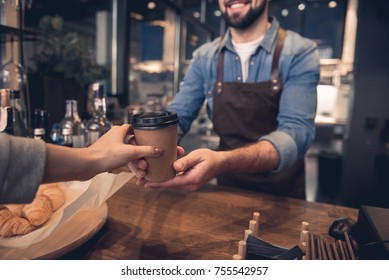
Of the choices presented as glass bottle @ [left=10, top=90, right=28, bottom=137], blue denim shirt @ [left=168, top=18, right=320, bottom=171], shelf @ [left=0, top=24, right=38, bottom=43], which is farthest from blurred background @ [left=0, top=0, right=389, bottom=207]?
blue denim shirt @ [left=168, top=18, right=320, bottom=171]

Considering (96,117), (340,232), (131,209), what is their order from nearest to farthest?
1. (340,232)
2. (131,209)
3. (96,117)

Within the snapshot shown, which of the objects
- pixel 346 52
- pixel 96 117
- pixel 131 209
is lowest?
pixel 131 209

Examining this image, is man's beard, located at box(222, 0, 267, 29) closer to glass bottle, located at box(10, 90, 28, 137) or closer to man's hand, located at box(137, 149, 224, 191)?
man's hand, located at box(137, 149, 224, 191)

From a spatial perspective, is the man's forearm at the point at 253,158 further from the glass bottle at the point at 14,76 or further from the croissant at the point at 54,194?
the glass bottle at the point at 14,76

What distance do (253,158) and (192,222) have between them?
352 mm

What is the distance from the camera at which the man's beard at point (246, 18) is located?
1.56m

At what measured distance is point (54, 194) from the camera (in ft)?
2.82

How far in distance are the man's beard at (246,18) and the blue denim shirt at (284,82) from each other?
11cm

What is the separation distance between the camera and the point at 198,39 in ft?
20.1

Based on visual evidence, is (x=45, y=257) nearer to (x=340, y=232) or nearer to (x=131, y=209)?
(x=131, y=209)

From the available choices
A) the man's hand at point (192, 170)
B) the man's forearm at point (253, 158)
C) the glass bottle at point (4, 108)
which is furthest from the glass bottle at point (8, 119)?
the man's forearm at point (253, 158)

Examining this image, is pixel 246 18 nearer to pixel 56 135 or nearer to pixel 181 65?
pixel 56 135
